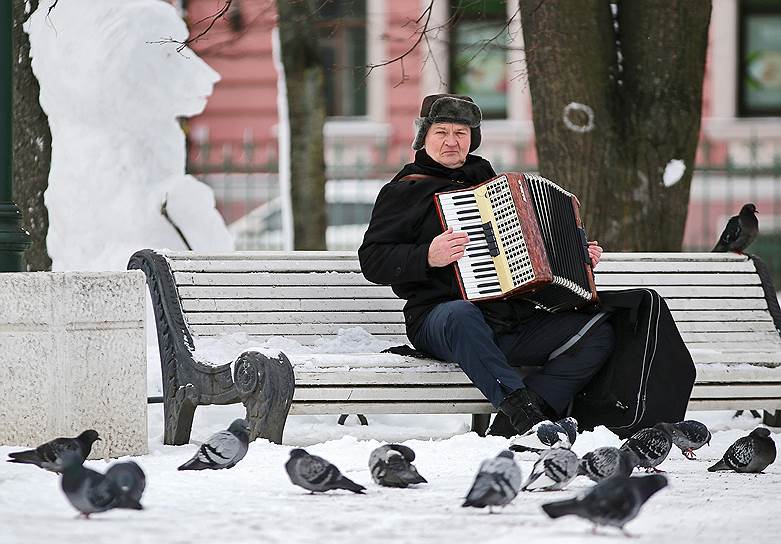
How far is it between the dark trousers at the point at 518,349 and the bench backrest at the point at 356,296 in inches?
22.7

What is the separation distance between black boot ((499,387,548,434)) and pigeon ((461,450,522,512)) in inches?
63.5

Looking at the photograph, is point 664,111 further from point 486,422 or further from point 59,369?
point 59,369

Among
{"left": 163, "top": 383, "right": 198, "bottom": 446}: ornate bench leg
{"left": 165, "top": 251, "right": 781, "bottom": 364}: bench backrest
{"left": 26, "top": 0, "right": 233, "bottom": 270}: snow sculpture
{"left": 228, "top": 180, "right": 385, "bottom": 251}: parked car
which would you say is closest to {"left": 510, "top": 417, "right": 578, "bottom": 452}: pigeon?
{"left": 165, "top": 251, "right": 781, "bottom": 364}: bench backrest

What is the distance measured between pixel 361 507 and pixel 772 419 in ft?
11.6

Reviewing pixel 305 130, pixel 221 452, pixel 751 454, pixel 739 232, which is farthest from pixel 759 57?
pixel 221 452

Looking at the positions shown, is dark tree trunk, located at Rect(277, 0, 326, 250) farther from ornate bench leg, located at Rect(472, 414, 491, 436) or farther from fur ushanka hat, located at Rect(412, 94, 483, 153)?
fur ushanka hat, located at Rect(412, 94, 483, 153)

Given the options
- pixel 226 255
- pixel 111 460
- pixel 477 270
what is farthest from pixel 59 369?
pixel 477 270

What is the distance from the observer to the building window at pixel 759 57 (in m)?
20.6

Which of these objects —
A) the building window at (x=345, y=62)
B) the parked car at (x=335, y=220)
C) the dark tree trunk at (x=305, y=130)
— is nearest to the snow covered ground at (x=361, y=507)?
the dark tree trunk at (x=305, y=130)

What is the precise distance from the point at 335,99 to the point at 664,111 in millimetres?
12388

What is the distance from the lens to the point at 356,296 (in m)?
7.47

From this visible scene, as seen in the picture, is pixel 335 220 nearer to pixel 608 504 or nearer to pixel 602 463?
pixel 602 463

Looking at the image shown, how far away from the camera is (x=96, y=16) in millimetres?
9352

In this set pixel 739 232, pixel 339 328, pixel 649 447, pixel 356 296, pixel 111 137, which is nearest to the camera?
pixel 649 447
